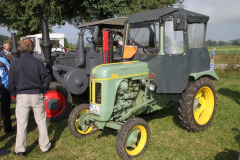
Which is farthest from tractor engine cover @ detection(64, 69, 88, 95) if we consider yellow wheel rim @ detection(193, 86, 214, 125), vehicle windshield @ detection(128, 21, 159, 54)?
yellow wheel rim @ detection(193, 86, 214, 125)

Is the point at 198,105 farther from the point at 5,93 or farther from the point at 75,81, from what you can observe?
the point at 5,93

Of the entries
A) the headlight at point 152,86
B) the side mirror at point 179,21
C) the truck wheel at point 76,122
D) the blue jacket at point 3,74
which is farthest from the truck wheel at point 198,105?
the blue jacket at point 3,74

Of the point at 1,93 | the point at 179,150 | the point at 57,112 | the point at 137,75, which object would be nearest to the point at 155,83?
the point at 137,75

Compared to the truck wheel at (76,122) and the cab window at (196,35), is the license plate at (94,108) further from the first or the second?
the cab window at (196,35)

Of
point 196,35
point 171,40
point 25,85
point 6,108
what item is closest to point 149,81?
point 171,40

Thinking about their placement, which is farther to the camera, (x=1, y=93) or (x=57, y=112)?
(x=57, y=112)

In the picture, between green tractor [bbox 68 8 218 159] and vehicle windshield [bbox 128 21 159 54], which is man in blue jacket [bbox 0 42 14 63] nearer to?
green tractor [bbox 68 8 218 159]

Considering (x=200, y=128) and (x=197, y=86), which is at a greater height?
(x=197, y=86)

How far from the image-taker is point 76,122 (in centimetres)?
410

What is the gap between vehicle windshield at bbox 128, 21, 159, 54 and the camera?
432 cm

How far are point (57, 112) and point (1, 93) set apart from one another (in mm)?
1408

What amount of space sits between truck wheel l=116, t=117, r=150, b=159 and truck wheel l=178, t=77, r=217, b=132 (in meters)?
0.93

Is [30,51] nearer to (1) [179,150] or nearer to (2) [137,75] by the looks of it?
(2) [137,75]

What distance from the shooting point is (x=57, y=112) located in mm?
5152
